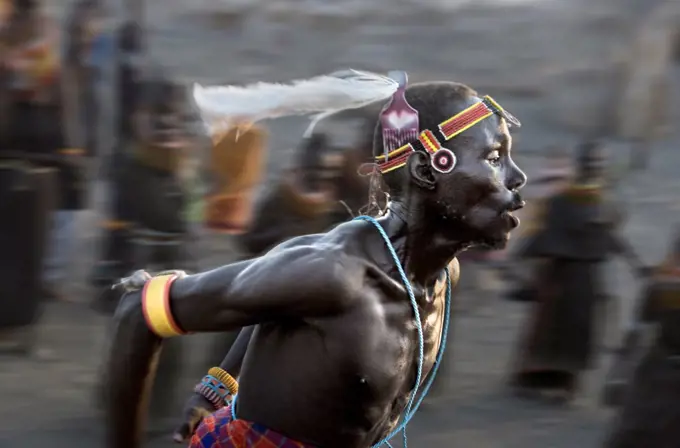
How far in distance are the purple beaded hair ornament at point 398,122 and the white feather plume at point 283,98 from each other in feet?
0.24

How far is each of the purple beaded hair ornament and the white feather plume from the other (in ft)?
0.24

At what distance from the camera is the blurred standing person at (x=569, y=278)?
6539mm

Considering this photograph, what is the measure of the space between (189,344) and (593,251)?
2741mm

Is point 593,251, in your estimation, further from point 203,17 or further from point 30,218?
point 203,17

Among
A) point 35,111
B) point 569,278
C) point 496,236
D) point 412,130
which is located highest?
point 412,130

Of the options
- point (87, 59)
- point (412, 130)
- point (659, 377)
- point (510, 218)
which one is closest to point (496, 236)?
point (510, 218)

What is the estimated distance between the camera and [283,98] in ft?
8.96

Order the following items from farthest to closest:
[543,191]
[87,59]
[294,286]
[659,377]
A: 1. [87,59]
2. [543,191]
3. [659,377]
4. [294,286]

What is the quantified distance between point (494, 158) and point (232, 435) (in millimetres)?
938

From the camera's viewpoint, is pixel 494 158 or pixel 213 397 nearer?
pixel 494 158

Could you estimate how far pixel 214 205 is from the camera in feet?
29.4

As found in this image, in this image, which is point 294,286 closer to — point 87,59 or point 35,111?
point 35,111

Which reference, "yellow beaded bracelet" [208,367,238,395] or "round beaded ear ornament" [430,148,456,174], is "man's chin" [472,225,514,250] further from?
"yellow beaded bracelet" [208,367,238,395]

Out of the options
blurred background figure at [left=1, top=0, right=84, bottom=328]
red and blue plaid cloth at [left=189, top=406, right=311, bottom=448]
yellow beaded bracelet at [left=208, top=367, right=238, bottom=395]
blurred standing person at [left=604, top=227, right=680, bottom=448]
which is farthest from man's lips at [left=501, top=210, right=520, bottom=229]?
blurred background figure at [left=1, top=0, right=84, bottom=328]
